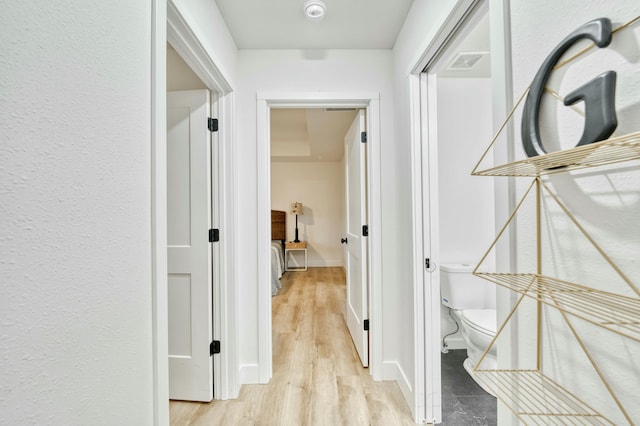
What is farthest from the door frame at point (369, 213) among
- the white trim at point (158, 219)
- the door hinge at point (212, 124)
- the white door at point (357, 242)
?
the white trim at point (158, 219)

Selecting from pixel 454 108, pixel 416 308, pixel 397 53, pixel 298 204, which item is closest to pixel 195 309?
pixel 416 308

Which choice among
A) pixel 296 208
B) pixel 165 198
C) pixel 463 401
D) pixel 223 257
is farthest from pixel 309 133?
pixel 463 401

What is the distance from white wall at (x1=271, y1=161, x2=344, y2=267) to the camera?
6336 mm

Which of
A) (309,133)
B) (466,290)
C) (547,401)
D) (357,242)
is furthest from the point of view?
(309,133)

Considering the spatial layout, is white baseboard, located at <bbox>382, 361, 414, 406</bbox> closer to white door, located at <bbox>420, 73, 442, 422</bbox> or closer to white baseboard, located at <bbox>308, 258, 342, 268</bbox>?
white door, located at <bbox>420, 73, 442, 422</bbox>

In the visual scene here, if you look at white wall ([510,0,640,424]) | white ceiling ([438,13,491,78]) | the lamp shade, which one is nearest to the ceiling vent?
white ceiling ([438,13,491,78])

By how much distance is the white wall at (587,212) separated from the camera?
584 mm

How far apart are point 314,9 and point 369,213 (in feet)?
4.36

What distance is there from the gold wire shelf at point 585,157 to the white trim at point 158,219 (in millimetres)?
1039

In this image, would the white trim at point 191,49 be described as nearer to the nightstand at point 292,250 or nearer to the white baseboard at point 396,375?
the white baseboard at point 396,375

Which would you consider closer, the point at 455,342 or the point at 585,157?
the point at 585,157

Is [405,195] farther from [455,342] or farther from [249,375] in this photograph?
[249,375]

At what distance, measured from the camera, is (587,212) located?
0.67 meters

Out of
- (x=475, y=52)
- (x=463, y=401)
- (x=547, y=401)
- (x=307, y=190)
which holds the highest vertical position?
(x=475, y=52)
